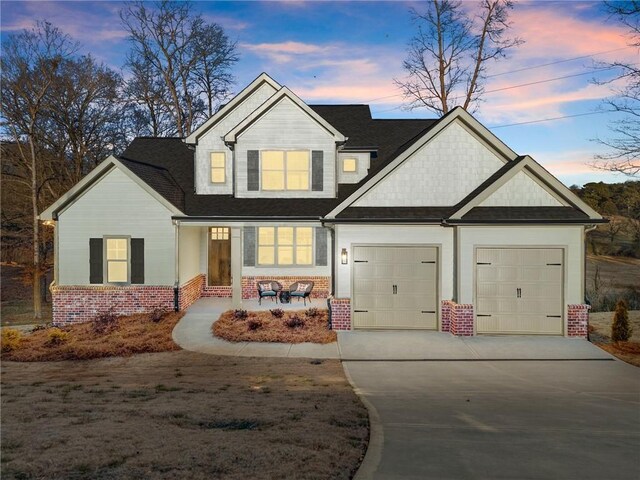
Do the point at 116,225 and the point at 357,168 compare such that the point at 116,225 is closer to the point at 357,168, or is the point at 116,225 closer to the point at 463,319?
the point at 357,168

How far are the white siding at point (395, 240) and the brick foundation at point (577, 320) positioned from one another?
11.1 feet

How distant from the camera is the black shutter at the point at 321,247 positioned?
1884cm

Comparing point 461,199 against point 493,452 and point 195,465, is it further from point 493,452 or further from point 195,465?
point 195,465

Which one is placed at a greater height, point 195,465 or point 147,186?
point 147,186

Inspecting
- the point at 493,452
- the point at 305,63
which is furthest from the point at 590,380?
the point at 305,63

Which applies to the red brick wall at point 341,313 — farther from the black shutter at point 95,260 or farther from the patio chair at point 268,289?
the black shutter at point 95,260

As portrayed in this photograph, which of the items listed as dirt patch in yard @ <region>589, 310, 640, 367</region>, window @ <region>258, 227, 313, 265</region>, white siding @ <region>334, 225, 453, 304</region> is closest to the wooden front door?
window @ <region>258, 227, 313, 265</region>

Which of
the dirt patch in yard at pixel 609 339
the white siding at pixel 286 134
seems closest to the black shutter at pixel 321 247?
the white siding at pixel 286 134

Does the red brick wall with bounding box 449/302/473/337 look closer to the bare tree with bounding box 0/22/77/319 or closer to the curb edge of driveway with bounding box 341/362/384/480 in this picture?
the curb edge of driveway with bounding box 341/362/384/480

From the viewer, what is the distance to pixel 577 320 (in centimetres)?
1348

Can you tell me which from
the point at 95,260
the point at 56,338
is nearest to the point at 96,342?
the point at 56,338

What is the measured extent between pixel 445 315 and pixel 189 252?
394 inches

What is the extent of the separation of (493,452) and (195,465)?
12.4 ft

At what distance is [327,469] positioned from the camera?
5426 mm
